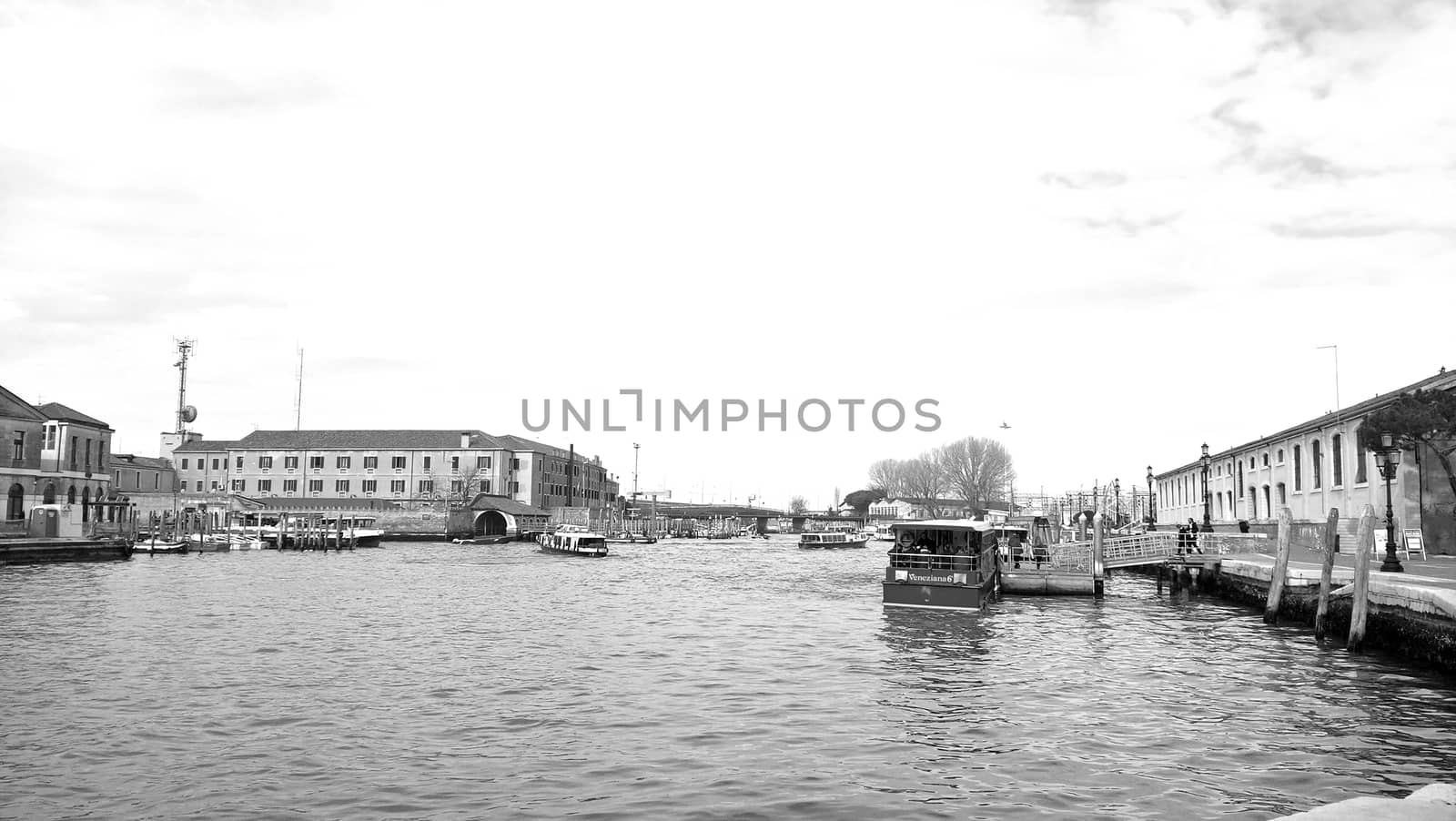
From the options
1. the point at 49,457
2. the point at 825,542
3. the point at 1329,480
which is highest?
the point at 49,457

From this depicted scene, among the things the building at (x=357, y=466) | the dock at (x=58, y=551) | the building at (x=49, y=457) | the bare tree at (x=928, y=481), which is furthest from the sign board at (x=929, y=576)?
the bare tree at (x=928, y=481)

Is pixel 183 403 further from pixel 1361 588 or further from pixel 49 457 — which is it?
pixel 1361 588

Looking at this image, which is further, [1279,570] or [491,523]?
[491,523]

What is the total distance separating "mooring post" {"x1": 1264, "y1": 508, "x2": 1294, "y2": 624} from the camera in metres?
27.8

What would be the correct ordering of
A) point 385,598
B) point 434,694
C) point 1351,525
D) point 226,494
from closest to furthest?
point 434,694 → point 385,598 → point 1351,525 → point 226,494

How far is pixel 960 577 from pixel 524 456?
3953 inches

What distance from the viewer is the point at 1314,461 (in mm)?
51688

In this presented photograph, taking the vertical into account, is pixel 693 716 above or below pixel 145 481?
below

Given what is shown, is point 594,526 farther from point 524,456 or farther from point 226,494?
point 226,494

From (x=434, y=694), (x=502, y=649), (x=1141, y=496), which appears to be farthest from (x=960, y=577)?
(x=1141, y=496)

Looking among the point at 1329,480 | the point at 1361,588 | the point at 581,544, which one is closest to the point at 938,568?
the point at 1361,588

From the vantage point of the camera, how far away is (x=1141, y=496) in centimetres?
15212

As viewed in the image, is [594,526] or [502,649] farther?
[594,526]

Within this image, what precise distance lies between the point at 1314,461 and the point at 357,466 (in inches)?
4200
